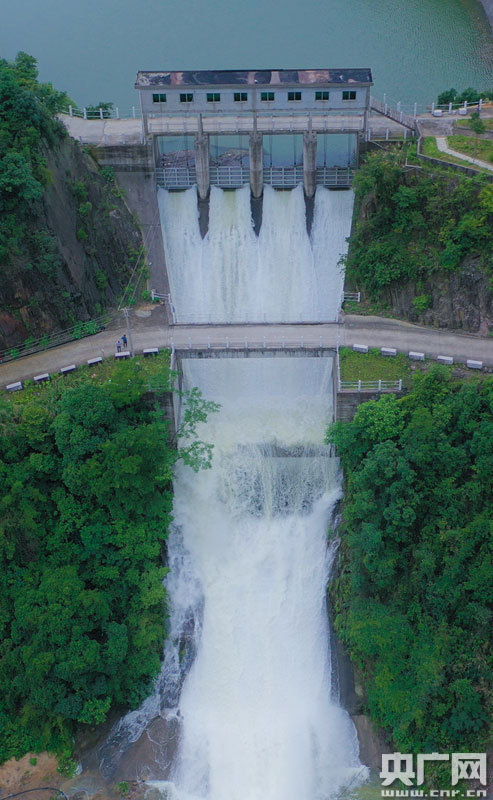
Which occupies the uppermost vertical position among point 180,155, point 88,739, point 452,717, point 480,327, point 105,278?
point 180,155

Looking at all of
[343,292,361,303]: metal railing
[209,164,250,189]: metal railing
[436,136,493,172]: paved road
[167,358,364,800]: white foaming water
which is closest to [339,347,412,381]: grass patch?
[167,358,364,800]: white foaming water

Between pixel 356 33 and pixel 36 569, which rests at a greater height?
pixel 356 33

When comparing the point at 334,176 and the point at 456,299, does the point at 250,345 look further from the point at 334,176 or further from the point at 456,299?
the point at 334,176

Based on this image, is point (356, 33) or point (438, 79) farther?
point (356, 33)

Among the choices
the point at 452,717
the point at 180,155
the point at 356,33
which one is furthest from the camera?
the point at 356,33

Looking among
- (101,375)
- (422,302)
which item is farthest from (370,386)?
(101,375)

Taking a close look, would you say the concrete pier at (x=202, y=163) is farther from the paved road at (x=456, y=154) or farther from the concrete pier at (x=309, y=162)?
the paved road at (x=456, y=154)

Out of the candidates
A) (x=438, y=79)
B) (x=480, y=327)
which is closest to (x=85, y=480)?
(x=480, y=327)

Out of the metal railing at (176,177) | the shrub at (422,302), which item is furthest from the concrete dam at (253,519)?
the shrub at (422,302)

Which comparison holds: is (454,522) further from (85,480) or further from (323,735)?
(85,480)
